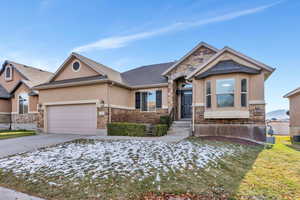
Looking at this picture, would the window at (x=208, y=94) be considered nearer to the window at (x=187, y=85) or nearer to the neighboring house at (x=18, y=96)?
the window at (x=187, y=85)

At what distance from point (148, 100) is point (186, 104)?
316 centimetres

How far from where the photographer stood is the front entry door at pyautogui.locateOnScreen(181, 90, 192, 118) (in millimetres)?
13648

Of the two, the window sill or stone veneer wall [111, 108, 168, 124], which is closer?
the window sill

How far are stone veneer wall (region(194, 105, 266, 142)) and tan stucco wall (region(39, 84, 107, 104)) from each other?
6.60 m

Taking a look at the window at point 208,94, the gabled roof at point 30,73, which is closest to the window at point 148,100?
the window at point 208,94

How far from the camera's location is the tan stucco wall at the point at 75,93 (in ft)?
39.5

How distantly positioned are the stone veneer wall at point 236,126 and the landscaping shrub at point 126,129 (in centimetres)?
348

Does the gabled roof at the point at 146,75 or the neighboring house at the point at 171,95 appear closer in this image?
the neighboring house at the point at 171,95

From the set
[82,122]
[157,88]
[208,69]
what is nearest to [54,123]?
[82,122]

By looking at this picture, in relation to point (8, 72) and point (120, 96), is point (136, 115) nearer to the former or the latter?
point (120, 96)

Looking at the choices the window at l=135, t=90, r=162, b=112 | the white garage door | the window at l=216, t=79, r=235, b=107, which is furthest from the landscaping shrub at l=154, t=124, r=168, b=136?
the white garage door

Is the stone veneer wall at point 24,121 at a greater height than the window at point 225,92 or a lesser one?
lesser

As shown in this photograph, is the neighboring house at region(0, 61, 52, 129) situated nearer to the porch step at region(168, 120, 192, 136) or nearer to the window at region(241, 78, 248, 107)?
the porch step at region(168, 120, 192, 136)

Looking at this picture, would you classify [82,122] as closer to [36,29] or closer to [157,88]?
[157,88]
